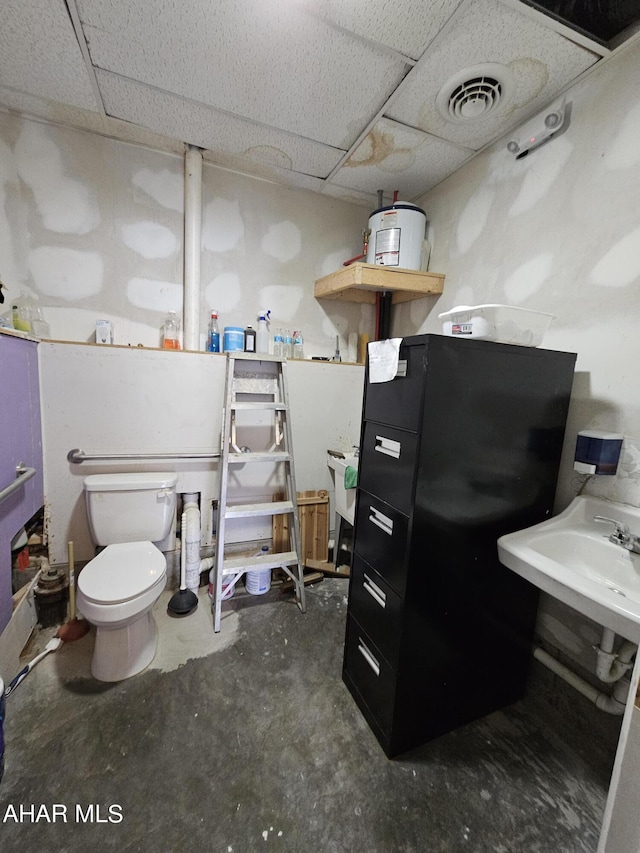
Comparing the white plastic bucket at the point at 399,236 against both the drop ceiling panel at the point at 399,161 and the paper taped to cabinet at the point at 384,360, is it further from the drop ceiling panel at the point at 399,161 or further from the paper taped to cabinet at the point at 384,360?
the paper taped to cabinet at the point at 384,360

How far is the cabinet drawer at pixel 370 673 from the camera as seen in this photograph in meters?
1.20

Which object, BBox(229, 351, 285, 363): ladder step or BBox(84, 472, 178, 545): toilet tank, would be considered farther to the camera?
BBox(229, 351, 285, 363): ladder step

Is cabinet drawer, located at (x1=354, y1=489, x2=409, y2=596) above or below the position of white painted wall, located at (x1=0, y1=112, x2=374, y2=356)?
below

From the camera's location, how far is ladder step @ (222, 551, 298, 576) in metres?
1.83

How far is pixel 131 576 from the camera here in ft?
4.94

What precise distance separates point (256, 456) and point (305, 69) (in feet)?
5.75

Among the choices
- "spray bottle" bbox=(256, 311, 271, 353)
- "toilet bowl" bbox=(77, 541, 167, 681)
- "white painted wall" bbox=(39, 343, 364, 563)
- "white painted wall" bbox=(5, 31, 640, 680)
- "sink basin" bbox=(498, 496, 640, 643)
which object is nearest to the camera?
"sink basin" bbox=(498, 496, 640, 643)

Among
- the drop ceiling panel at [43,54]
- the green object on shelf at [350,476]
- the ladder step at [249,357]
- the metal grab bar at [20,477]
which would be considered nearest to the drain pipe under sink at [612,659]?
the green object on shelf at [350,476]

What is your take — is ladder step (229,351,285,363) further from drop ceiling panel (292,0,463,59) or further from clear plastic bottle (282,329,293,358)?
drop ceiling panel (292,0,463,59)

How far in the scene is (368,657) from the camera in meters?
1.32

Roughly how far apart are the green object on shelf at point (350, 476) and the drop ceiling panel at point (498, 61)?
5.82 ft

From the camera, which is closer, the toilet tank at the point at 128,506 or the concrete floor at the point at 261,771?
the concrete floor at the point at 261,771

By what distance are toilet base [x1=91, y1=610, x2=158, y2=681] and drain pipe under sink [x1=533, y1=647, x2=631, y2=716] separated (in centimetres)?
→ 174

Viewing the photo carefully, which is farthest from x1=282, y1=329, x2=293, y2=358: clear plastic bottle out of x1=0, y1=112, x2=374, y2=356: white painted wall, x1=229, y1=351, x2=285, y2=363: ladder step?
x1=229, y1=351, x2=285, y2=363: ladder step
